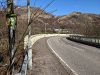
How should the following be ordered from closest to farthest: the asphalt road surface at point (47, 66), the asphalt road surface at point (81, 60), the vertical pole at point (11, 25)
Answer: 1. the vertical pole at point (11, 25)
2. the asphalt road surface at point (47, 66)
3. the asphalt road surface at point (81, 60)

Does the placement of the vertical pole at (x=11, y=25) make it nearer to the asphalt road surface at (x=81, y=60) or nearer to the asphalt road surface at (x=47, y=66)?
the asphalt road surface at (x=47, y=66)

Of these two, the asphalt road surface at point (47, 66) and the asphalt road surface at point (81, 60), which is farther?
the asphalt road surface at point (81, 60)

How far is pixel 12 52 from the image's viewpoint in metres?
6.22

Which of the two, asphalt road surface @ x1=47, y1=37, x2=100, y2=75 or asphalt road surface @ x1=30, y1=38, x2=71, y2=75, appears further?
asphalt road surface @ x1=47, y1=37, x2=100, y2=75

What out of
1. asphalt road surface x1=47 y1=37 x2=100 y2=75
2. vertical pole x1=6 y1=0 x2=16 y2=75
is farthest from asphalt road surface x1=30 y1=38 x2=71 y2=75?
vertical pole x1=6 y1=0 x2=16 y2=75

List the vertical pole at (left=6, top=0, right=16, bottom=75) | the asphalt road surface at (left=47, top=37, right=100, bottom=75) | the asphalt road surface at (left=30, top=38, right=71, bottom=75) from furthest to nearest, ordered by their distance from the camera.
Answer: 1. the asphalt road surface at (left=47, top=37, right=100, bottom=75)
2. the asphalt road surface at (left=30, top=38, right=71, bottom=75)
3. the vertical pole at (left=6, top=0, right=16, bottom=75)

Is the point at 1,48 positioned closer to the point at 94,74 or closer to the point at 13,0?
the point at 13,0

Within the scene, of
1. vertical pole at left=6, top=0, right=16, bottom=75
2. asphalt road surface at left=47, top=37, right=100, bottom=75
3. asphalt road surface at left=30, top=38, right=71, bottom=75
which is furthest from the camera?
asphalt road surface at left=47, top=37, right=100, bottom=75

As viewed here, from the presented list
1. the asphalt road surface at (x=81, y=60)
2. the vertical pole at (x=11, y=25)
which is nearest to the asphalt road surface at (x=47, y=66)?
the asphalt road surface at (x=81, y=60)

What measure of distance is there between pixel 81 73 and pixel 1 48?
17.3 feet

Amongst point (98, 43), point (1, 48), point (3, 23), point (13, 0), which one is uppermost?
point (13, 0)

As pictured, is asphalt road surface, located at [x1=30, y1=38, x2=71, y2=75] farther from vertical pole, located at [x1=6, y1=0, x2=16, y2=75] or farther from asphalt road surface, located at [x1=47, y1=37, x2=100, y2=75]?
vertical pole, located at [x1=6, y1=0, x2=16, y2=75]

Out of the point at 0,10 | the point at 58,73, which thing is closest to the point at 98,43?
the point at 58,73

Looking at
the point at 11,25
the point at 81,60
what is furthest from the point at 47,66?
the point at 11,25
